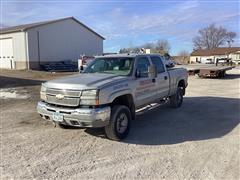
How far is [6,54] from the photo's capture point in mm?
37375

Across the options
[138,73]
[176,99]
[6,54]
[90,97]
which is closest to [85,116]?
[90,97]

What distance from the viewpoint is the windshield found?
7367 millimetres

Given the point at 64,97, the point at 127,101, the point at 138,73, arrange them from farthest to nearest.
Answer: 1. the point at 138,73
2. the point at 127,101
3. the point at 64,97

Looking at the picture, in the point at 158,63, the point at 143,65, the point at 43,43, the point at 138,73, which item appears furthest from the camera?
the point at 43,43

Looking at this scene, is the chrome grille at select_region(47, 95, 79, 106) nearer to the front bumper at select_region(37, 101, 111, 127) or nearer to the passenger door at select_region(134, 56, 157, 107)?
the front bumper at select_region(37, 101, 111, 127)

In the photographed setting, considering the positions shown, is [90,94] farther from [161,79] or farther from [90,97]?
[161,79]

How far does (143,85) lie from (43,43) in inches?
1188

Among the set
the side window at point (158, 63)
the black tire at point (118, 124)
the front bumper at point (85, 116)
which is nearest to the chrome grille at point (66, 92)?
the front bumper at point (85, 116)

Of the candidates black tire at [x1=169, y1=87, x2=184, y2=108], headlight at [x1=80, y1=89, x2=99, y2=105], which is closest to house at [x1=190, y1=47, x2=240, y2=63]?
black tire at [x1=169, y1=87, x2=184, y2=108]

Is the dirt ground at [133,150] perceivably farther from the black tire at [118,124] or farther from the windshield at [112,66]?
the windshield at [112,66]

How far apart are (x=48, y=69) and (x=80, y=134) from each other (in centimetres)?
2865

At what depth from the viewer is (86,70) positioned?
8047 millimetres

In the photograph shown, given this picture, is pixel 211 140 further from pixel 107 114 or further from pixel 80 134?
pixel 80 134

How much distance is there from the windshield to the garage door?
30610 millimetres
